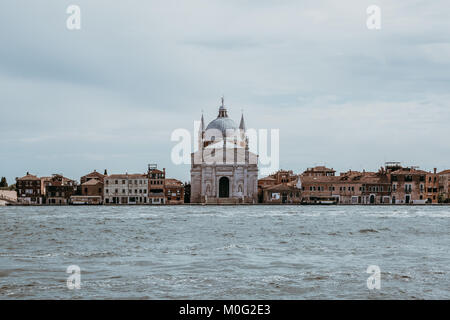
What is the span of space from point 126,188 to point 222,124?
20623 mm

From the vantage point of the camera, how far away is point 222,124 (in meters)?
90.7

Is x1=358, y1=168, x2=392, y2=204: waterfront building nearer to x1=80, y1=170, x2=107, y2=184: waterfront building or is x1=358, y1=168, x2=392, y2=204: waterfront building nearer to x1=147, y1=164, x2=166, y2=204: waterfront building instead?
x1=147, y1=164, x2=166, y2=204: waterfront building

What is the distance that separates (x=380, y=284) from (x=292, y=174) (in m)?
77.8

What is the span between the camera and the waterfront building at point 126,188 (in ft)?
248

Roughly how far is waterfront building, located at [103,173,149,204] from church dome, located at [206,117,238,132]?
18112mm

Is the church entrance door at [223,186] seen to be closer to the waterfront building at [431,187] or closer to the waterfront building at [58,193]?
the waterfront building at [58,193]

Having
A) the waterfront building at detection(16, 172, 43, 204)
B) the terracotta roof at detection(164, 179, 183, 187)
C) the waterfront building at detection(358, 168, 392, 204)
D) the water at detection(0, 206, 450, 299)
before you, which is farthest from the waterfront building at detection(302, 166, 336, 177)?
the water at detection(0, 206, 450, 299)

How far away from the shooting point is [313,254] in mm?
13867

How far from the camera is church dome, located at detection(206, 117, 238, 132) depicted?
9023 cm

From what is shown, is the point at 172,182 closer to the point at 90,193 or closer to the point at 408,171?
the point at 90,193

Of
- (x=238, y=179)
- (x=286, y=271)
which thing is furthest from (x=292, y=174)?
(x=286, y=271)

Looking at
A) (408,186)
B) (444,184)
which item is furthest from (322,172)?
(444,184)

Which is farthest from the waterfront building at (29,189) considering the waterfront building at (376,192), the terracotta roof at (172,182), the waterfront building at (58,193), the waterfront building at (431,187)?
the waterfront building at (431,187)
